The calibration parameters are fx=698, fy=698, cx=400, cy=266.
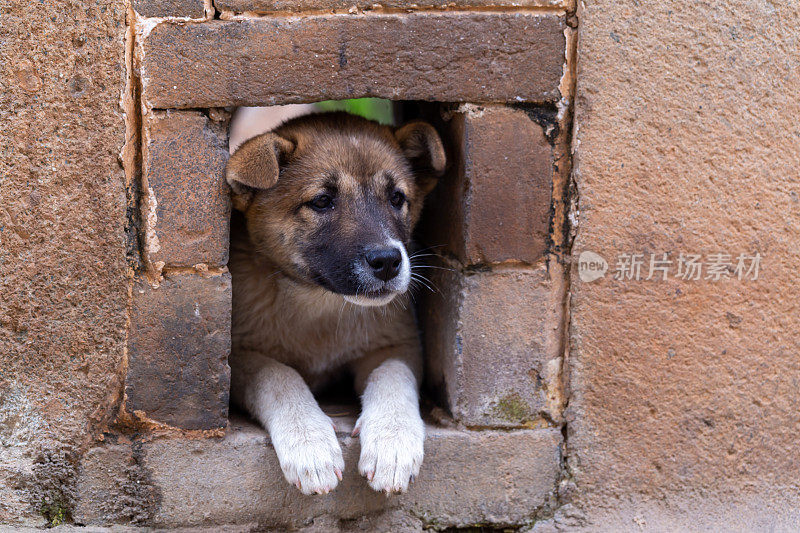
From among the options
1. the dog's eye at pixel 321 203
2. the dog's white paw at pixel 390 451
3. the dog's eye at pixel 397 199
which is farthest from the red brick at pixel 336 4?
the dog's white paw at pixel 390 451

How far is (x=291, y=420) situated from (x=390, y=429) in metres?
0.44

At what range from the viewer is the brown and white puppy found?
3.03 meters

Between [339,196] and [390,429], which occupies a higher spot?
[339,196]

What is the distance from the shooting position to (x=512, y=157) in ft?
10.5

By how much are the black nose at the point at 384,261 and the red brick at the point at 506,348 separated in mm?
366

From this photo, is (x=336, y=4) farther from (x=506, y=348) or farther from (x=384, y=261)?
(x=506, y=348)

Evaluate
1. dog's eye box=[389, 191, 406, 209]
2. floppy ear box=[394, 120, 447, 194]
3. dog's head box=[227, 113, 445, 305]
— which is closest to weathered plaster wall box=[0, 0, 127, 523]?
dog's head box=[227, 113, 445, 305]

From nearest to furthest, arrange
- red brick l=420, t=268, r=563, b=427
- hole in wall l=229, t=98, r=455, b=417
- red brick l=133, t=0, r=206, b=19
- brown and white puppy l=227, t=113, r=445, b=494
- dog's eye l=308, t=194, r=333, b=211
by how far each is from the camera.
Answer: red brick l=133, t=0, r=206, b=19 → brown and white puppy l=227, t=113, r=445, b=494 → red brick l=420, t=268, r=563, b=427 → dog's eye l=308, t=194, r=333, b=211 → hole in wall l=229, t=98, r=455, b=417

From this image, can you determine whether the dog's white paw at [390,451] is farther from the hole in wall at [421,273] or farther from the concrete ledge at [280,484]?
the hole in wall at [421,273]

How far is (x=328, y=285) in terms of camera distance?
10.9 feet

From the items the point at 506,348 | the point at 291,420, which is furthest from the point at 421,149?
the point at 291,420

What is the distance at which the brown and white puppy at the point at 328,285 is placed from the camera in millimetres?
3033

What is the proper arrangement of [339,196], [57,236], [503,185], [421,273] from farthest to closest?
1. [421,273]
2. [339,196]
3. [503,185]
4. [57,236]

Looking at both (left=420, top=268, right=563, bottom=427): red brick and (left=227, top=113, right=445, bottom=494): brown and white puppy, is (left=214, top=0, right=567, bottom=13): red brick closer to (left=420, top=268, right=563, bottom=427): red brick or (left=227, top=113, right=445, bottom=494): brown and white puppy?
(left=227, top=113, right=445, bottom=494): brown and white puppy
